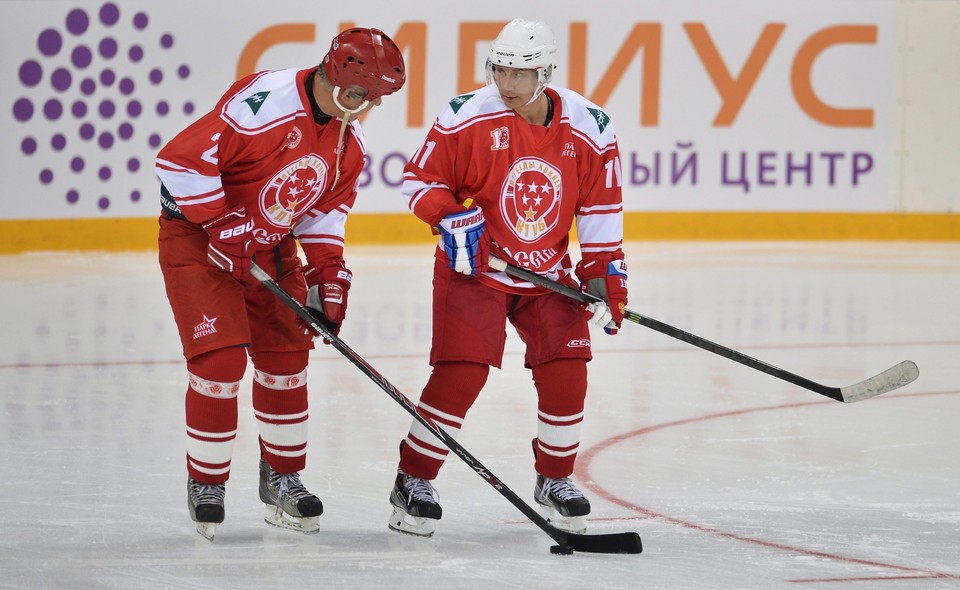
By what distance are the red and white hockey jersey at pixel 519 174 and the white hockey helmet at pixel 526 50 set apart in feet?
0.37

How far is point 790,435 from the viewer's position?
154 inches

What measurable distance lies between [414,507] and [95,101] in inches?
214

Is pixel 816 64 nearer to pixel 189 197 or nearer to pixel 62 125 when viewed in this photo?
pixel 62 125

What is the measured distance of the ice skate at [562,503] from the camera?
2961 mm

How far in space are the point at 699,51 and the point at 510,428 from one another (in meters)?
4.89

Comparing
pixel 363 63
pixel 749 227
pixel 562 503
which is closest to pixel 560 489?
pixel 562 503

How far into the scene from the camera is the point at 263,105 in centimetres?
283

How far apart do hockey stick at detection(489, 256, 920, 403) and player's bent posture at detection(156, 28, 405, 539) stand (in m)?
0.40

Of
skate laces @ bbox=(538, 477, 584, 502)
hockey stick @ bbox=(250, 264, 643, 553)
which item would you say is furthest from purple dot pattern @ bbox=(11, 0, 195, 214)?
skate laces @ bbox=(538, 477, 584, 502)

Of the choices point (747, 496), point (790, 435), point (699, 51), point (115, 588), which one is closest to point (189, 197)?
point (115, 588)

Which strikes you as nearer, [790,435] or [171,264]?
[171,264]

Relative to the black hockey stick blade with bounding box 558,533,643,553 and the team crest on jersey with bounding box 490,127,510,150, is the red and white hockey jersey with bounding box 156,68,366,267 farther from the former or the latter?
the black hockey stick blade with bounding box 558,533,643,553

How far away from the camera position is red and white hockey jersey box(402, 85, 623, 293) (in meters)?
2.95

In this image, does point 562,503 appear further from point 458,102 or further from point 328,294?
point 458,102
